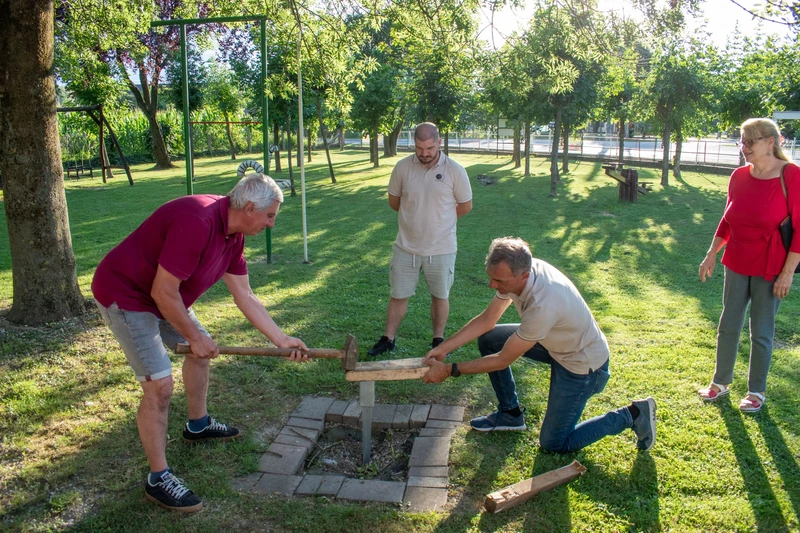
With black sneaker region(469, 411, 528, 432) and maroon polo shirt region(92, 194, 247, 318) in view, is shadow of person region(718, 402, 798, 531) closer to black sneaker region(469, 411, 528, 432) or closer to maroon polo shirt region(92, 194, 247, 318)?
black sneaker region(469, 411, 528, 432)

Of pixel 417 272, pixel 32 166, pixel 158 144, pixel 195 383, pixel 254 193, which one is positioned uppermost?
pixel 158 144

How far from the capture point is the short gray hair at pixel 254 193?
297 cm

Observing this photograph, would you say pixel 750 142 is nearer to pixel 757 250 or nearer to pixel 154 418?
pixel 757 250

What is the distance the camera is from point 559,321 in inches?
128

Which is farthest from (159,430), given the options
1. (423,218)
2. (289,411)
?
(423,218)

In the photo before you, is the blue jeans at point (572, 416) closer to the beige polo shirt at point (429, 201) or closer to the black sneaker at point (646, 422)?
the black sneaker at point (646, 422)

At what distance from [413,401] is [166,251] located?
84.7 inches

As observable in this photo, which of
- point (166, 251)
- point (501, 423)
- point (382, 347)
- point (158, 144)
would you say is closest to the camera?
point (166, 251)

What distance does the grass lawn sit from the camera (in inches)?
121

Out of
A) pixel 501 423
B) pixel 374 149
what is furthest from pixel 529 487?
pixel 374 149

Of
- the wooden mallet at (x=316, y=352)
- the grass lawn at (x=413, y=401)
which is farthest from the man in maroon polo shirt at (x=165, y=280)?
the grass lawn at (x=413, y=401)

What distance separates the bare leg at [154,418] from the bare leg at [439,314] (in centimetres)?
260

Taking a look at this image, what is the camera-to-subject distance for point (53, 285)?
215 inches

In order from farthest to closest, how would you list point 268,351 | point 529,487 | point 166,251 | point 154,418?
1. point 268,351
2. point 529,487
3. point 154,418
4. point 166,251
